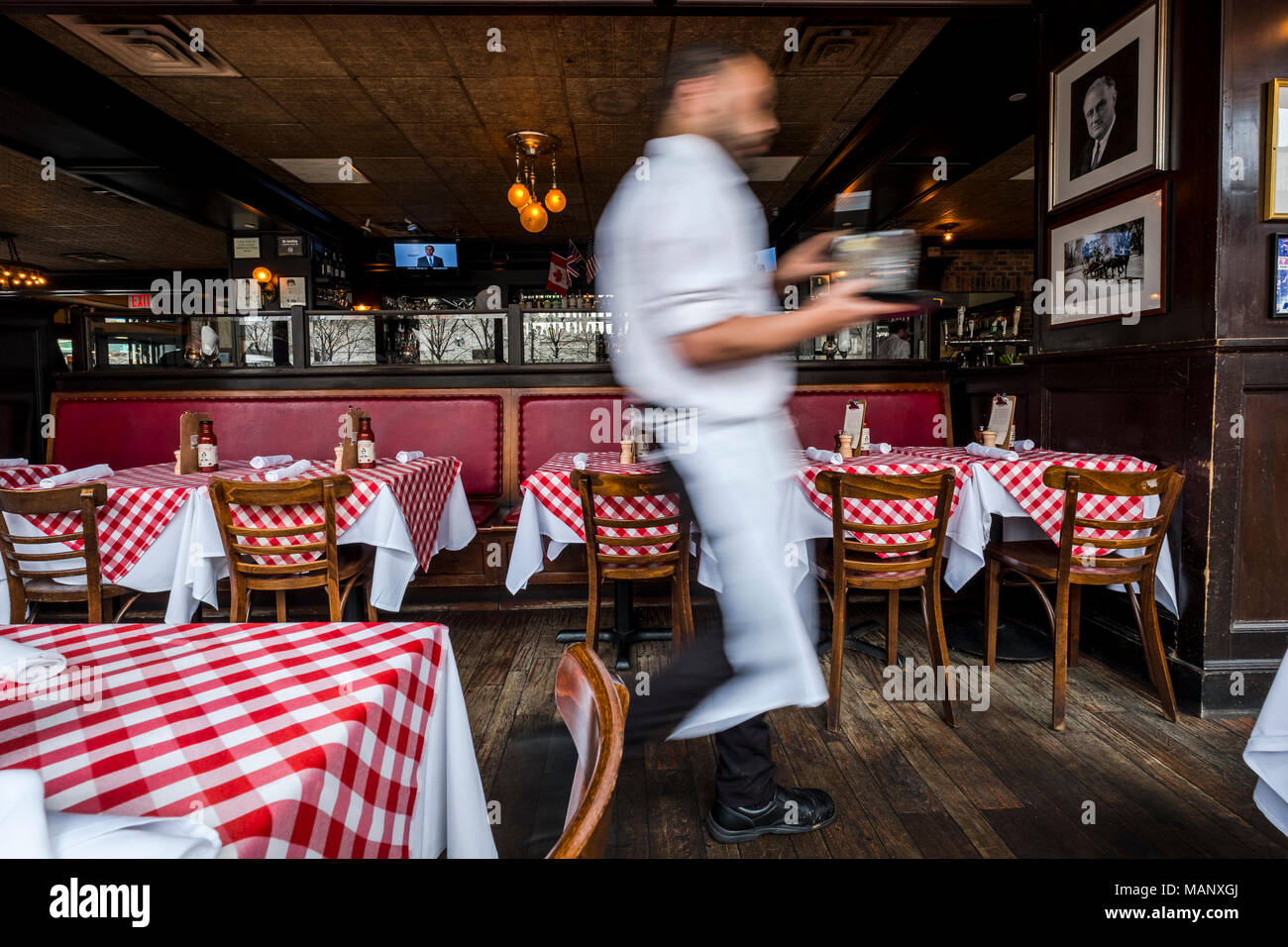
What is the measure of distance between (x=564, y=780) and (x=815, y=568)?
1234mm

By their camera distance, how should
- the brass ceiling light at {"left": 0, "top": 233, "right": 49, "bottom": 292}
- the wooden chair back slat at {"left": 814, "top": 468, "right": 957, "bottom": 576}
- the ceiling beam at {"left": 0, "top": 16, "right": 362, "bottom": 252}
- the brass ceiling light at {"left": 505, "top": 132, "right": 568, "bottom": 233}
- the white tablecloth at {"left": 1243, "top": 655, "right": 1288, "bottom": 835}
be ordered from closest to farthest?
the white tablecloth at {"left": 1243, "top": 655, "right": 1288, "bottom": 835}, the wooden chair back slat at {"left": 814, "top": 468, "right": 957, "bottom": 576}, the ceiling beam at {"left": 0, "top": 16, "right": 362, "bottom": 252}, the brass ceiling light at {"left": 505, "top": 132, "right": 568, "bottom": 233}, the brass ceiling light at {"left": 0, "top": 233, "right": 49, "bottom": 292}

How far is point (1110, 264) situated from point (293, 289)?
29.6 feet

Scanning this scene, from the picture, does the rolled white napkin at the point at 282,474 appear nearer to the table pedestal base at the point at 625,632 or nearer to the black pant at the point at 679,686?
the table pedestal base at the point at 625,632

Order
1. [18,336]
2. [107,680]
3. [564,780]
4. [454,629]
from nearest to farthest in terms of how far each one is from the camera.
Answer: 1. [107,680]
2. [564,780]
3. [454,629]
4. [18,336]

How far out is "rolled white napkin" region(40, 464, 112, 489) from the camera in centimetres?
299

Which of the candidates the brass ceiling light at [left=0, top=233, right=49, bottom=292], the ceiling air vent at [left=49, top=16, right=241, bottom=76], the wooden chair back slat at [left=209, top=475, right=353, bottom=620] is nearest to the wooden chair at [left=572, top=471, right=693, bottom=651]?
the wooden chair back slat at [left=209, top=475, right=353, bottom=620]

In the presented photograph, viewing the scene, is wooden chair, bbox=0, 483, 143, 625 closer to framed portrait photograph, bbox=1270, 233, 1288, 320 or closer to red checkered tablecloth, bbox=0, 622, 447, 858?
red checkered tablecloth, bbox=0, 622, 447, 858

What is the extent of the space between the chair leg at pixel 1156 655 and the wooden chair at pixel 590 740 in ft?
8.43

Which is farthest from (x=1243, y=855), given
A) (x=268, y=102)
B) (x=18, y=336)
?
(x=268, y=102)

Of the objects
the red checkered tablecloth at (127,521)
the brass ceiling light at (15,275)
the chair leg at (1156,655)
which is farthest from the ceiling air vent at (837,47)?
the brass ceiling light at (15,275)

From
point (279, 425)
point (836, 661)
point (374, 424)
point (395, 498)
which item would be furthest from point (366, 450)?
point (836, 661)

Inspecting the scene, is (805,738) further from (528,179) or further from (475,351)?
(528,179)

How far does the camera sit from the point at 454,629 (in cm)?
376

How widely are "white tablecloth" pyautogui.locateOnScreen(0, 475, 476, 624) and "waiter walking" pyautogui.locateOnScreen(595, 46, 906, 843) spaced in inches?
69.3
